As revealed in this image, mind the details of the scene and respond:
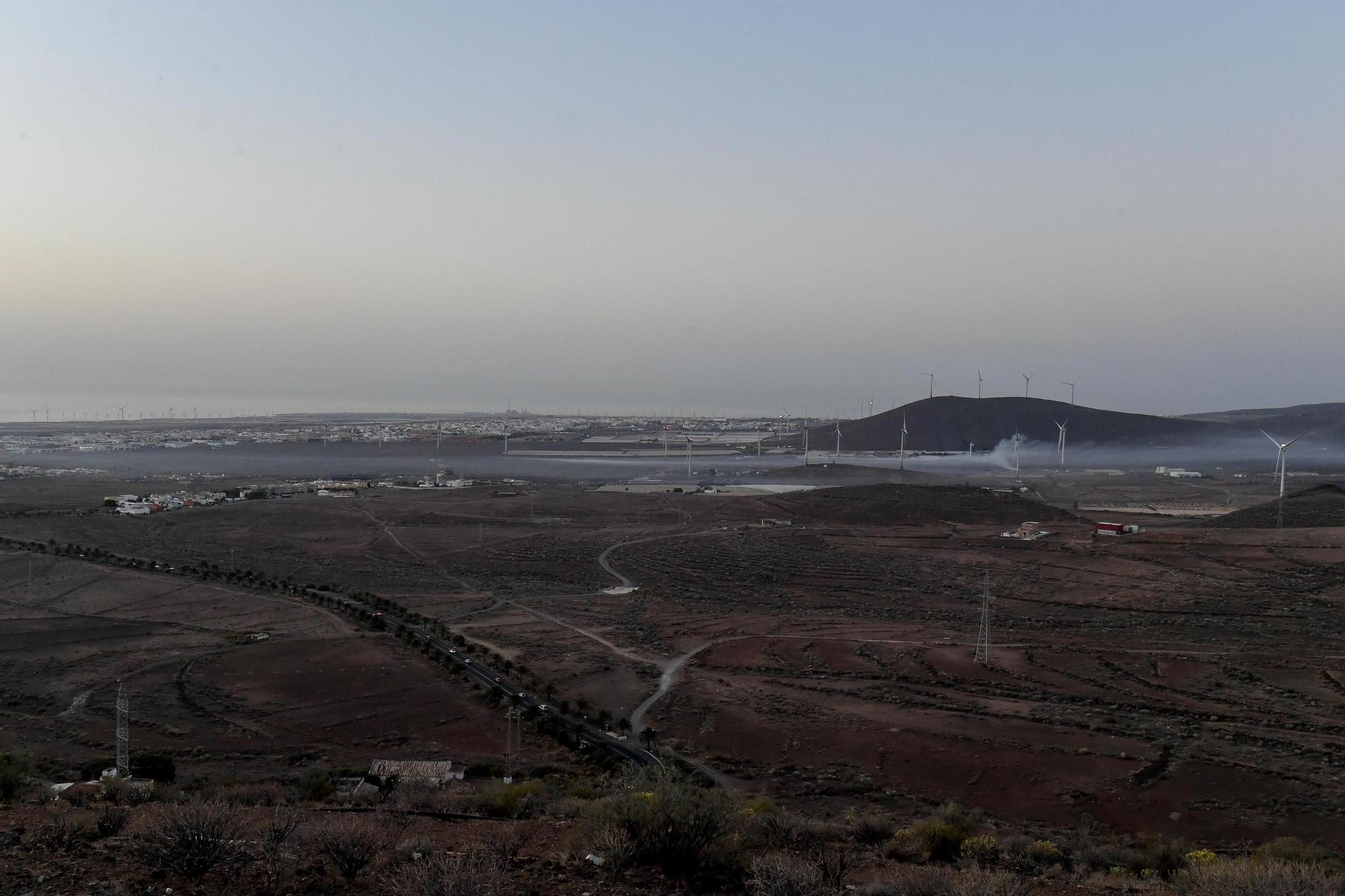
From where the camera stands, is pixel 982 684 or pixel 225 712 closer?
pixel 225 712

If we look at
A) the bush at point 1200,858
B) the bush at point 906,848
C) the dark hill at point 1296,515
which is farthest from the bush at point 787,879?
the dark hill at point 1296,515

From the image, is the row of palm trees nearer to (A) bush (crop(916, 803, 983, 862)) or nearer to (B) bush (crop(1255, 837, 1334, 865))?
(A) bush (crop(916, 803, 983, 862))

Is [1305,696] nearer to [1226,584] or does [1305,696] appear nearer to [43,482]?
[1226,584]

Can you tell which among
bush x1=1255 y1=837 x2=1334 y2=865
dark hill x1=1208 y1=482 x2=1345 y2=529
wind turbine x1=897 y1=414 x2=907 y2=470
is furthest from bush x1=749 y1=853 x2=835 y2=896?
wind turbine x1=897 y1=414 x2=907 y2=470

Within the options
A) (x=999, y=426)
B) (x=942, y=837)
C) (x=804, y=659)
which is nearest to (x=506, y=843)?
(x=942, y=837)

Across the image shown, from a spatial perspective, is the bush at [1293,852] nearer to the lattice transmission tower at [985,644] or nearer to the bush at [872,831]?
the bush at [872,831]

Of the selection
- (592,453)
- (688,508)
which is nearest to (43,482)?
(688,508)

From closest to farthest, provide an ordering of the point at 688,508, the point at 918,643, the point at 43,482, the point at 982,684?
the point at 982,684 < the point at 918,643 < the point at 688,508 < the point at 43,482
